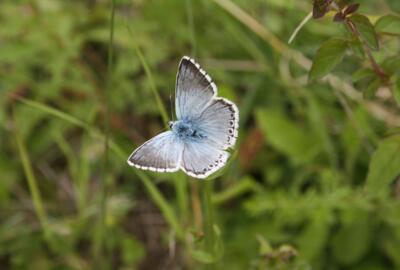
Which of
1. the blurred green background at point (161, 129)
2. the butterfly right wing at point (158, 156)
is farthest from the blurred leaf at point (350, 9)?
the blurred green background at point (161, 129)

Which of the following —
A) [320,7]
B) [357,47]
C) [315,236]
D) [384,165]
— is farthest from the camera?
[315,236]

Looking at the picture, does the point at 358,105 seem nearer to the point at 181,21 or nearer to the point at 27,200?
the point at 181,21

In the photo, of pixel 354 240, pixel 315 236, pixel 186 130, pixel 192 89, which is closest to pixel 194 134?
pixel 186 130

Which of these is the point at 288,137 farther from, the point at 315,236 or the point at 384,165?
the point at 384,165

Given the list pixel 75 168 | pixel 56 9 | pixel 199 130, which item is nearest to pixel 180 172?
pixel 199 130

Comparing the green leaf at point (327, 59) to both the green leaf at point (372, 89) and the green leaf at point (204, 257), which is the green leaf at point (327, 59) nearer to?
the green leaf at point (372, 89)

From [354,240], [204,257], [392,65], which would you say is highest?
[392,65]
